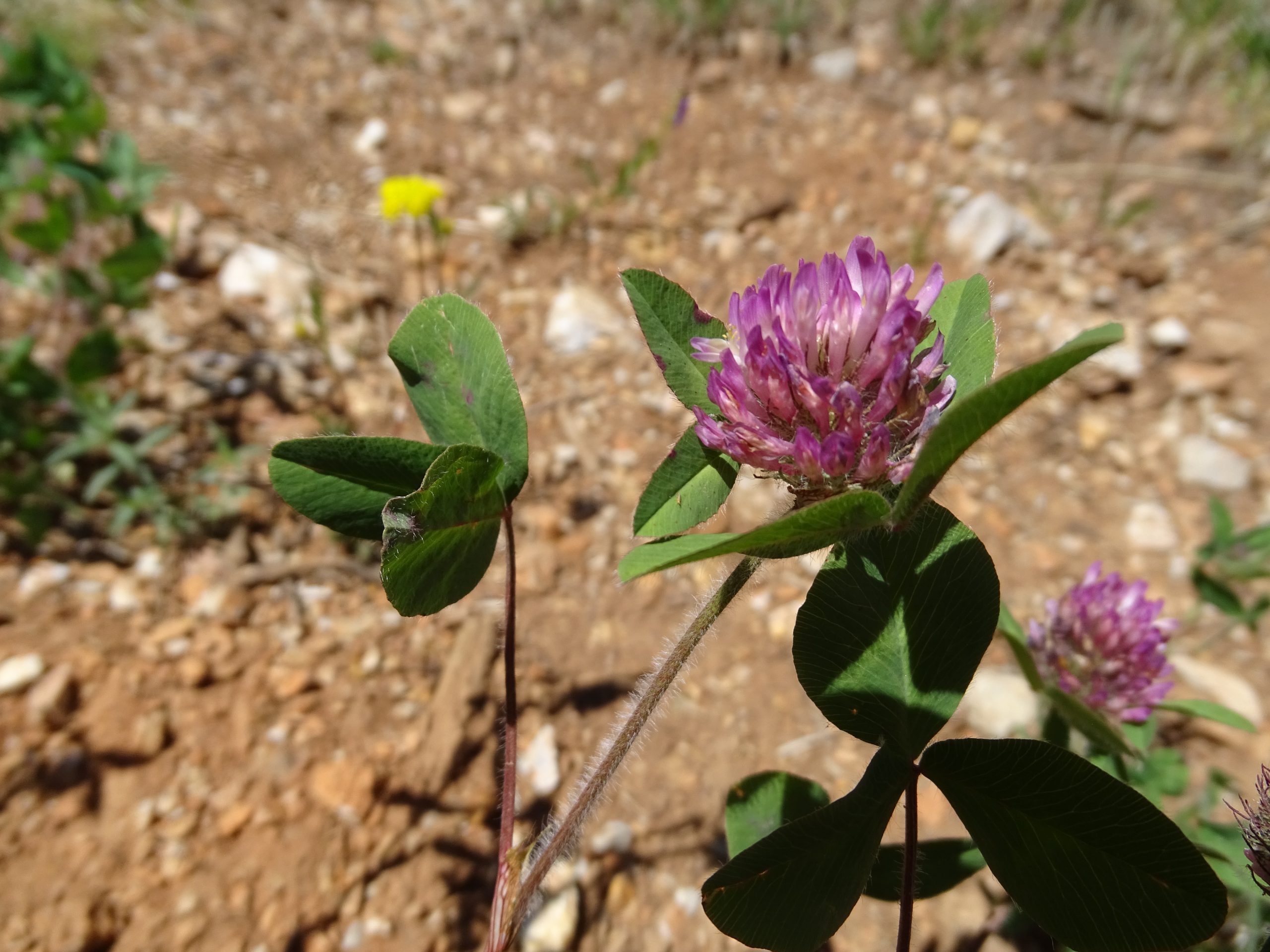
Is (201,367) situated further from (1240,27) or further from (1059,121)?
(1240,27)

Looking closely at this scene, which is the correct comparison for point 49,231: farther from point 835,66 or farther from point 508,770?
point 835,66

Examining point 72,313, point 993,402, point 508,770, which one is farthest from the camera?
point 72,313

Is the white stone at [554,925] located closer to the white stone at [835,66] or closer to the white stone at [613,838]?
the white stone at [613,838]

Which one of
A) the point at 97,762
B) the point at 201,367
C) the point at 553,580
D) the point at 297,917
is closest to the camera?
the point at 297,917

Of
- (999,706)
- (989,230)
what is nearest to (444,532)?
(999,706)

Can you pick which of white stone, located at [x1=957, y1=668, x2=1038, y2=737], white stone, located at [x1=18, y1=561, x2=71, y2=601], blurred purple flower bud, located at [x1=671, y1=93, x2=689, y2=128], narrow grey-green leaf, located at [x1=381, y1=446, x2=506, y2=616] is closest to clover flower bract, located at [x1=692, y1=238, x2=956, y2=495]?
narrow grey-green leaf, located at [x1=381, y1=446, x2=506, y2=616]

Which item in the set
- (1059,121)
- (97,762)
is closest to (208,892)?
(97,762)

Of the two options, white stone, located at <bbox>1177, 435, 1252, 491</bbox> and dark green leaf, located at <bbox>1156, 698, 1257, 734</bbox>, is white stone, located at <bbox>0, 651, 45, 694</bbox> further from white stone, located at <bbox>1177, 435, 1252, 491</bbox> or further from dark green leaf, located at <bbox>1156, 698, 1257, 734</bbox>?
white stone, located at <bbox>1177, 435, 1252, 491</bbox>
